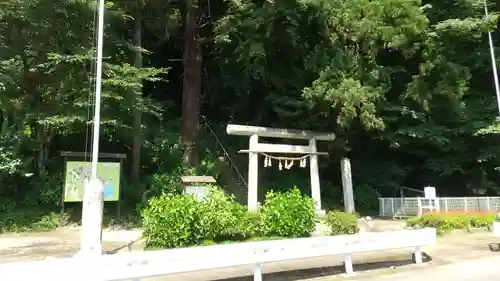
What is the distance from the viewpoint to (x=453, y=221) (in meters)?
15.0

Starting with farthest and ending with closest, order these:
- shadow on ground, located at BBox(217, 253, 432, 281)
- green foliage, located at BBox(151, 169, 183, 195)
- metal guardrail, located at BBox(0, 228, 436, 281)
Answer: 1. green foliage, located at BBox(151, 169, 183, 195)
2. shadow on ground, located at BBox(217, 253, 432, 281)
3. metal guardrail, located at BBox(0, 228, 436, 281)

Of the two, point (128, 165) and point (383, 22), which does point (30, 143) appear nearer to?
point (128, 165)

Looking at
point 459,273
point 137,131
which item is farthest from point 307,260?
point 137,131

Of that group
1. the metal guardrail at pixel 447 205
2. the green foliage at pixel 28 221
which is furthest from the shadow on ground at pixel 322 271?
the green foliage at pixel 28 221

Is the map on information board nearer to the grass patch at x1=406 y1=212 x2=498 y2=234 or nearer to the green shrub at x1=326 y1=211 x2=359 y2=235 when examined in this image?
the green shrub at x1=326 y1=211 x2=359 y2=235

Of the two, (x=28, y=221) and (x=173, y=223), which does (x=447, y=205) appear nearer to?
(x=173, y=223)

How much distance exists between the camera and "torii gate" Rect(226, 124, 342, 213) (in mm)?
15641

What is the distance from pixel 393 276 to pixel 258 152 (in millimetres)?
9069

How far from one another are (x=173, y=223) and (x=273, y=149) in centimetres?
748

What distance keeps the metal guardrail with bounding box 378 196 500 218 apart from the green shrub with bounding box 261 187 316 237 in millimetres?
9467

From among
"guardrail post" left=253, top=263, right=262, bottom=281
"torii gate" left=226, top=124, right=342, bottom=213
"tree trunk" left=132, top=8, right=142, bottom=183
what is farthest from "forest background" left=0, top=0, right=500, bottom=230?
"guardrail post" left=253, top=263, right=262, bottom=281

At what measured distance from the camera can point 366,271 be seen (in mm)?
7918

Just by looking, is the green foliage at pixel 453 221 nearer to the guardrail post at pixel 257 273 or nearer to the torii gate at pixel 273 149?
the torii gate at pixel 273 149

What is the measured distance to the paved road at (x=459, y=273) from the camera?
736 centimetres
